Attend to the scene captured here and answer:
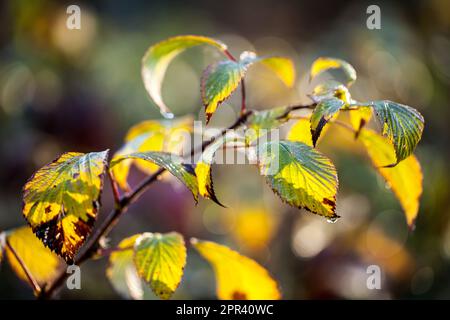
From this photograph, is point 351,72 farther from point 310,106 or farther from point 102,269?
point 102,269

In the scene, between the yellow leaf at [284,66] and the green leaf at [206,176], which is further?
the yellow leaf at [284,66]

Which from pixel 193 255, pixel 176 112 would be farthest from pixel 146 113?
pixel 193 255

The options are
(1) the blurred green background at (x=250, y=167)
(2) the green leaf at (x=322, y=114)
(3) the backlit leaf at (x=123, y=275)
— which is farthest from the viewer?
(1) the blurred green background at (x=250, y=167)

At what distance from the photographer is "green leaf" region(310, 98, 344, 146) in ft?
1.37

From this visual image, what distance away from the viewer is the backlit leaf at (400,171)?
1.86ft

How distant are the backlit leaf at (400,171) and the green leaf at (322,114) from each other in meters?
0.15

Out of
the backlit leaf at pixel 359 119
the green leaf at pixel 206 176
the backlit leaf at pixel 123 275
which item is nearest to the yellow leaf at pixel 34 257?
the backlit leaf at pixel 123 275

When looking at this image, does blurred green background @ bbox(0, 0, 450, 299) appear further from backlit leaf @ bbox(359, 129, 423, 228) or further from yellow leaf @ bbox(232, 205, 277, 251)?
backlit leaf @ bbox(359, 129, 423, 228)

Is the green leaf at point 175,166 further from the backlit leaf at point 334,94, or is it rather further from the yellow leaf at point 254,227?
the yellow leaf at point 254,227

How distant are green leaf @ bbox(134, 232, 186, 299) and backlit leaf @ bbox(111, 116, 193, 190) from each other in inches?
3.5

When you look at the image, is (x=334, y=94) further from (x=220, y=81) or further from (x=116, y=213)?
(x=116, y=213)

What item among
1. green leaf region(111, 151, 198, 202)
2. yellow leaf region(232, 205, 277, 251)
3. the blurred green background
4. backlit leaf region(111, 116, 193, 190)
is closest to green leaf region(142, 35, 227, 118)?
backlit leaf region(111, 116, 193, 190)

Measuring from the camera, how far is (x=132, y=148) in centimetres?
59

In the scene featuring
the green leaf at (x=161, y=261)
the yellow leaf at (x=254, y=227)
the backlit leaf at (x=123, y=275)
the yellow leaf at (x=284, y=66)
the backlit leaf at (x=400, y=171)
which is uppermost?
the yellow leaf at (x=284, y=66)
